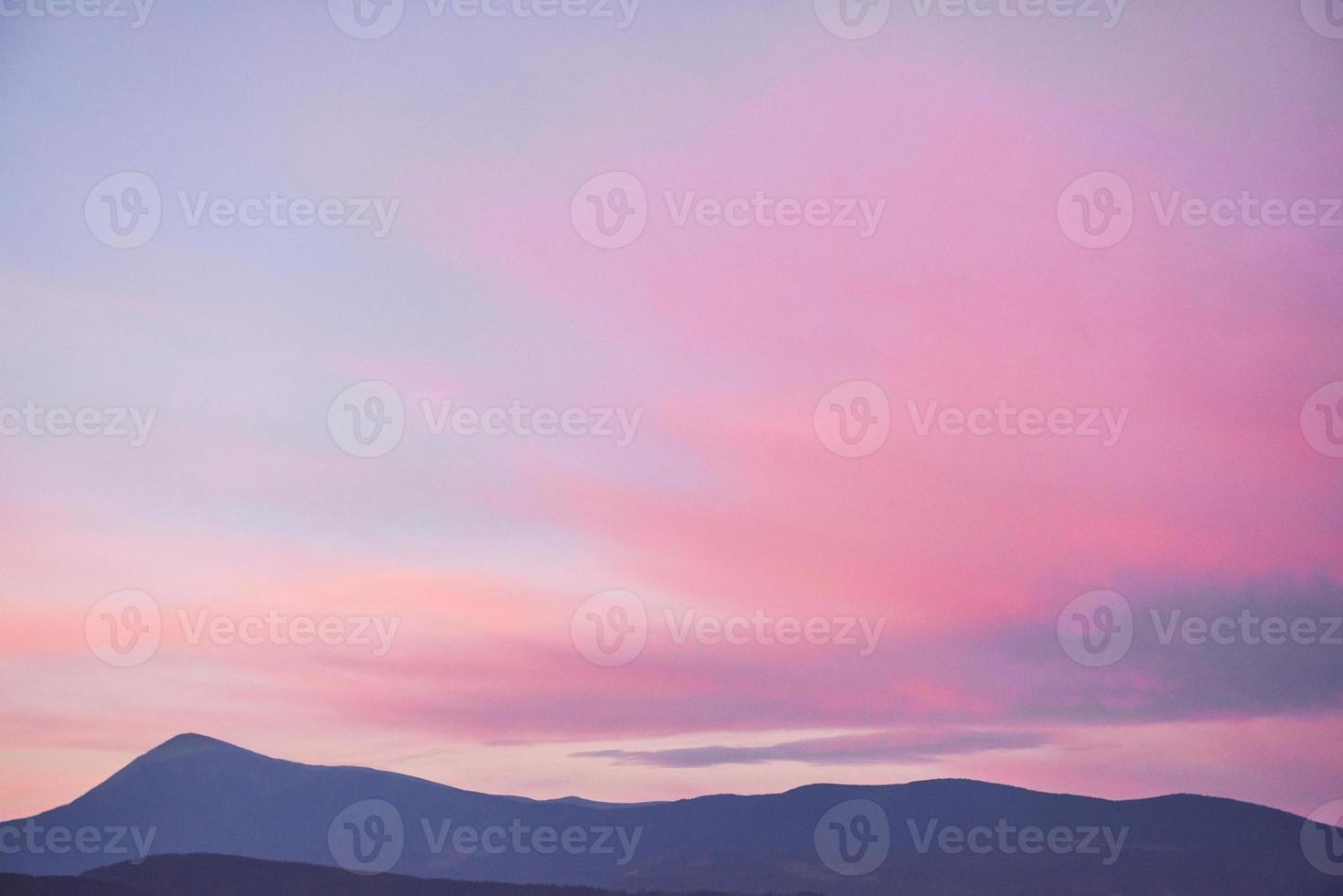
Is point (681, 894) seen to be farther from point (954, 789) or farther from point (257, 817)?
point (257, 817)

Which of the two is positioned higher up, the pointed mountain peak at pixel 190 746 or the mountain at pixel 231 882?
the pointed mountain peak at pixel 190 746

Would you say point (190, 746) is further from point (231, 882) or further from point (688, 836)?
point (688, 836)

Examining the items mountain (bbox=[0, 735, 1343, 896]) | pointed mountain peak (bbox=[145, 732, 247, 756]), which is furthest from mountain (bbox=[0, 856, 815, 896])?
pointed mountain peak (bbox=[145, 732, 247, 756])

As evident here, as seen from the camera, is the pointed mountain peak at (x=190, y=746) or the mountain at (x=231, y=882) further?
the mountain at (x=231, y=882)

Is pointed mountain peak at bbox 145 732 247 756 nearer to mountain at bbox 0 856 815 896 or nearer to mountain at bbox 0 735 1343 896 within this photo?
mountain at bbox 0 735 1343 896

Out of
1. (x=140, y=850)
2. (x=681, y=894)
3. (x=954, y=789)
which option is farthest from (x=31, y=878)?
(x=954, y=789)

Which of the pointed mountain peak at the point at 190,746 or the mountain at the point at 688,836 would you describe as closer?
the pointed mountain peak at the point at 190,746

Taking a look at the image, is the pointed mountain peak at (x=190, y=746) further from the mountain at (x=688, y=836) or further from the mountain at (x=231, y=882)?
the mountain at (x=231, y=882)

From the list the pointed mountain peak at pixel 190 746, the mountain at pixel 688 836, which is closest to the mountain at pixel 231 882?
the mountain at pixel 688 836

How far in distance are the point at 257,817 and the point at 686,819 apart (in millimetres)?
11180

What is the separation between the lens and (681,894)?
29.4 m

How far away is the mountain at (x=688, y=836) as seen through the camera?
25.5 metres

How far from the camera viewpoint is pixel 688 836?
29.3 m

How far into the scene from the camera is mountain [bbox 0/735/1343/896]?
2552 cm
